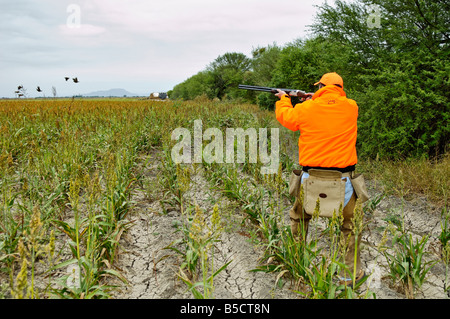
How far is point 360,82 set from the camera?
8.23 m

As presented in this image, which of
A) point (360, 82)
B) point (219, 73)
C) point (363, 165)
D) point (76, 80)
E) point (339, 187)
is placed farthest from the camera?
point (219, 73)

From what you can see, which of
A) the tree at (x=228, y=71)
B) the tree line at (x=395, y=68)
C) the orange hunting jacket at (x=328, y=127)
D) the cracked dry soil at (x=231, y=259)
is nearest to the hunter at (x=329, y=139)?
the orange hunting jacket at (x=328, y=127)

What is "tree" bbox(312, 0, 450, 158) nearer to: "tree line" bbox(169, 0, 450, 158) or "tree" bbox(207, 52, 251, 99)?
"tree line" bbox(169, 0, 450, 158)

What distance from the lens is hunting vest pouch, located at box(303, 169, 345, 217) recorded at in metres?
3.20

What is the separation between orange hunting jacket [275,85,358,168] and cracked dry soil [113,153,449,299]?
113 centimetres

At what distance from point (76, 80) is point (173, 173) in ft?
11.1

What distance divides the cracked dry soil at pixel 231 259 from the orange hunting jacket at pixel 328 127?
113 cm

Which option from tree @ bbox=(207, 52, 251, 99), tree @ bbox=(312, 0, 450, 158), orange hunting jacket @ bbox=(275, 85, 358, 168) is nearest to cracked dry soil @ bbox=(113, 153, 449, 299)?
orange hunting jacket @ bbox=(275, 85, 358, 168)

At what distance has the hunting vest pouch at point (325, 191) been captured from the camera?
3197mm

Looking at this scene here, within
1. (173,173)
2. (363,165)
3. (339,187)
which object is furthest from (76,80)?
(363,165)

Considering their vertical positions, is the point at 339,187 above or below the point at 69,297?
above

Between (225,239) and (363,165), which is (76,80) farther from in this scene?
(363,165)

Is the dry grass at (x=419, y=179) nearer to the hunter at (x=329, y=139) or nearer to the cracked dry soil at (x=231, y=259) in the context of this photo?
the cracked dry soil at (x=231, y=259)
